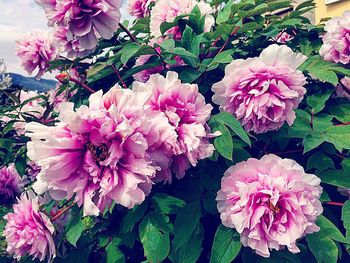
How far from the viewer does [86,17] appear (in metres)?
1.25

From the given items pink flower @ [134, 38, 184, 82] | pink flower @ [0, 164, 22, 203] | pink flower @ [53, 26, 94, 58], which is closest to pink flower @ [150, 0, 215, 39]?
pink flower @ [134, 38, 184, 82]

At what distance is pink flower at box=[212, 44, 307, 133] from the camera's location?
3.93 feet

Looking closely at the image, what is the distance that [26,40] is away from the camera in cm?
204

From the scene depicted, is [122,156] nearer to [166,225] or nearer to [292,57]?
[166,225]

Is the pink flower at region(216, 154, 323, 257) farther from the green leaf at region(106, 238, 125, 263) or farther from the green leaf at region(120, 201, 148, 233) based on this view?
the green leaf at region(106, 238, 125, 263)

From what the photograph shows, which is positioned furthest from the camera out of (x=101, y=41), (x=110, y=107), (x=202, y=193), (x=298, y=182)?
(x=101, y=41)

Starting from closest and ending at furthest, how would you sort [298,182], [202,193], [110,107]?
[110,107] → [298,182] → [202,193]

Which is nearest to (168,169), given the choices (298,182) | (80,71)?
(298,182)

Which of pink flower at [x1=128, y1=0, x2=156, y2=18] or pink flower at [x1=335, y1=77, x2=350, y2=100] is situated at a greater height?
pink flower at [x1=128, y1=0, x2=156, y2=18]

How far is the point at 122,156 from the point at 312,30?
1.07 m

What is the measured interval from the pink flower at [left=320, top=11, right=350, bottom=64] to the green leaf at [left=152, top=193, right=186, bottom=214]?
0.74 metres

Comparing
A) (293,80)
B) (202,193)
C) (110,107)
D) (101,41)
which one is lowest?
(202,193)

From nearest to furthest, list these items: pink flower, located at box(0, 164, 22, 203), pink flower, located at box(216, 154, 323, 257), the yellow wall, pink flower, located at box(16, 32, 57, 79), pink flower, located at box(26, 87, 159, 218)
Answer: pink flower, located at box(26, 87, 159, 218) → pink flower, located at box(216, 154, 323, 257) → pink flower, located at box(16, 32, 57, 79) → pink flower, located at box(0, 164, 22, 203) → the yellow wall

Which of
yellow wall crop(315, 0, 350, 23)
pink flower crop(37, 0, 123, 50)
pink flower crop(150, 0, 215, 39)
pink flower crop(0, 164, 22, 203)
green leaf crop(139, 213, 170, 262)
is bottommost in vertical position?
yellow wall crop(315, 0, 350, 23)
